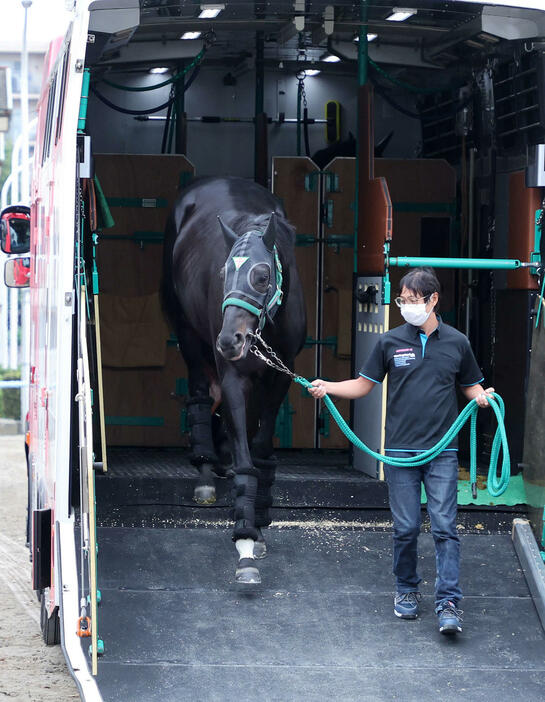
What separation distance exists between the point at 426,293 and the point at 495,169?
239cm

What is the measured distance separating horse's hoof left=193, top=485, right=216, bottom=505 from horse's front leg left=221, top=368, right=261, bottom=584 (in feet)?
2.63

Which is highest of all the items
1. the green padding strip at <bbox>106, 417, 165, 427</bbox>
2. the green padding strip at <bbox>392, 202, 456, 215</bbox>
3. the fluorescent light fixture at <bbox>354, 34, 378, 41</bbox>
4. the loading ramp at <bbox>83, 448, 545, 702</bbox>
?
the fluorescent light fixture at <bbox>354, 34, 378, 41</bbox>

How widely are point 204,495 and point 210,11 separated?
2.65 m

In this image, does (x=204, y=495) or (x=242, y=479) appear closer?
(x=242, y=479)

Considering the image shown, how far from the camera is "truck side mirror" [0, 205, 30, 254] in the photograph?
8.07 meters

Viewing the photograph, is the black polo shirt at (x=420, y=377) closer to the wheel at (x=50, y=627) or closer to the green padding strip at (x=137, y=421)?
the wheel at (x=50, y=627)

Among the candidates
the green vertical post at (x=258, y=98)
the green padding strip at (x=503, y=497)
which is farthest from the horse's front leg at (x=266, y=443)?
the green vertical post at (x=258, y=98)

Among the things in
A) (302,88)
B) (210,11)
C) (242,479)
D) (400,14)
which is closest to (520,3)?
(400,14)

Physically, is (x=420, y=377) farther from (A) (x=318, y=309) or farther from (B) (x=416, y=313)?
(A) (x=318, y=309)

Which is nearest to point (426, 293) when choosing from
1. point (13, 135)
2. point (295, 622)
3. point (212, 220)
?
point (295, 622)

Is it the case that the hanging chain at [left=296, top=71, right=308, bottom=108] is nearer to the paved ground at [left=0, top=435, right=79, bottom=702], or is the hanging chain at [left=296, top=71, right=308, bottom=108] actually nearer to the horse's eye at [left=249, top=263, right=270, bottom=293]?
the horse's eye at [left=249, top=263, right=270, bottom=293]

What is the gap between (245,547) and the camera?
17.6 ft

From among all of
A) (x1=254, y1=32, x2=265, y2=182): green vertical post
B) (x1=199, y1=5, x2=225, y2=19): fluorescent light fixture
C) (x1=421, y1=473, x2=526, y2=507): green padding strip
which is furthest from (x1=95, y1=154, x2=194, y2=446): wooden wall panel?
(x1=421, y1=473, x2=526, y2=507): green padding strip

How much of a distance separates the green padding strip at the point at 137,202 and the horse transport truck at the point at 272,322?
1 cm
